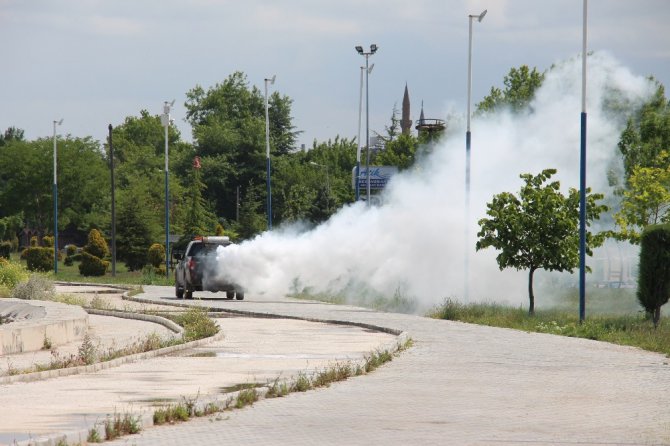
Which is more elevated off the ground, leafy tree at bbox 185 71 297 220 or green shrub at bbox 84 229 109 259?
leafy tree at bbox 185 71 297 220

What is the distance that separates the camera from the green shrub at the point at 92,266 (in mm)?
77812

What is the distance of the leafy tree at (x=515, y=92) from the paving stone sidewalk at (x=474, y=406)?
47379 millimetres

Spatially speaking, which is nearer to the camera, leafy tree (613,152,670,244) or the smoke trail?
the smoke trail

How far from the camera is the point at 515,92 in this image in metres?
72.4

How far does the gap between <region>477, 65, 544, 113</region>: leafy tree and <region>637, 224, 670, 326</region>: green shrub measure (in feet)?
130

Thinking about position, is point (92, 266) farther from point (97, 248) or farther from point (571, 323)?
point (571, 323)

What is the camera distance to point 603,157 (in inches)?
2336

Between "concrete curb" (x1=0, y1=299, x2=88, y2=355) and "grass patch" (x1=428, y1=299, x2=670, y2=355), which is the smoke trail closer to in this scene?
"grass patch" (x1=428, y1=299, x2=670, y2=355)

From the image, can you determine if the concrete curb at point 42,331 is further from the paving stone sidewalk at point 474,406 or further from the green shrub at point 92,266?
the green shrub at point 92,266

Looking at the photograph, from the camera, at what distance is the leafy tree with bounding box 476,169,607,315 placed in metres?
34.6

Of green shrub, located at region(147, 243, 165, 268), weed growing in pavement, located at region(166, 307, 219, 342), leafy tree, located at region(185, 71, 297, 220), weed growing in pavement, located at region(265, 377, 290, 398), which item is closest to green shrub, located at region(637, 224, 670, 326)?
weed growing in pavement, located at region(166, 307, 219, 342)

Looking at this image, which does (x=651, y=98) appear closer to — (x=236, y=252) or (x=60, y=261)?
(x=236, y=252)

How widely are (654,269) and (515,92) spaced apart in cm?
4443

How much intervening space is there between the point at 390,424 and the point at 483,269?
Result: 106ft
